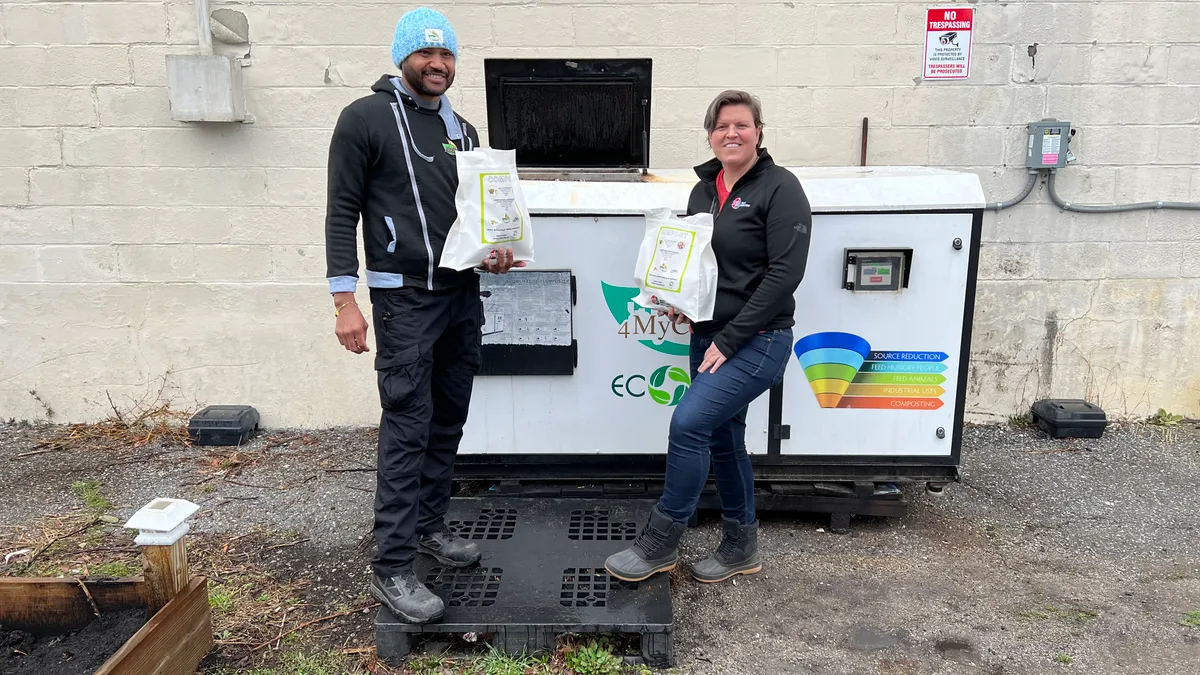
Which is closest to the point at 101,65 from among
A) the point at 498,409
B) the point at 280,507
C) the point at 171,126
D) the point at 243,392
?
the point at 171,126

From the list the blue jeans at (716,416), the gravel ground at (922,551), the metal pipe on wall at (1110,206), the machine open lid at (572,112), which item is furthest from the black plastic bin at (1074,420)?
the machine open lid at (572,112)

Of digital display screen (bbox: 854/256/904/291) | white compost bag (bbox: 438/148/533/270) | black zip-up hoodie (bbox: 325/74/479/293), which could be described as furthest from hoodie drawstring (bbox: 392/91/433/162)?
digital display screen (bbox: 854/256/904/291)

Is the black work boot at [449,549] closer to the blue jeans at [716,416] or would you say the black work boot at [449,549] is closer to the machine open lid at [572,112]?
the blue jeans at [716,416]

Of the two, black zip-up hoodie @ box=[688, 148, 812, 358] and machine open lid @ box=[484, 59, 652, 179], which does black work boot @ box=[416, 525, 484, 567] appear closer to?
black zip-up hoodie @ box=[688, 148, 812, 358]

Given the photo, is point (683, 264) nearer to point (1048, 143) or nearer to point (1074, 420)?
point (1048, 143)

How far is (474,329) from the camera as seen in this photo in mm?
2785

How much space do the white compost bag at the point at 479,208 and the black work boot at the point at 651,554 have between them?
1124mm

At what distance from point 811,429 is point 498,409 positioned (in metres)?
1.32

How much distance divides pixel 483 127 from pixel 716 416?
2.43 metres

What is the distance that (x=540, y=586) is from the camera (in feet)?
9.16

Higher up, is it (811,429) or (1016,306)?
(1016,306)

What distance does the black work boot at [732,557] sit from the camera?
3088 millimetres

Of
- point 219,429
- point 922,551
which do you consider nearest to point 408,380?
point 922,551

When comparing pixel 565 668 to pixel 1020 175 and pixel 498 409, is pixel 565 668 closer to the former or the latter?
pixel 498 409
